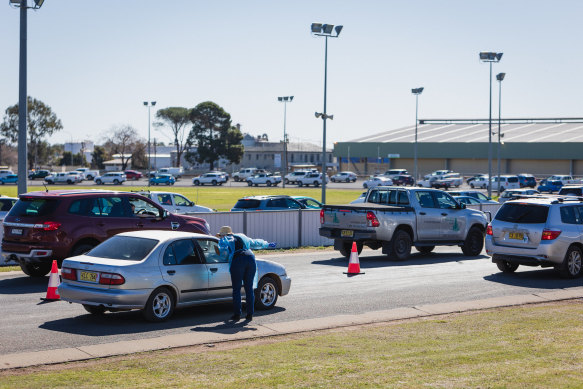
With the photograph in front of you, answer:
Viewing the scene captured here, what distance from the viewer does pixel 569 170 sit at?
10269 cm

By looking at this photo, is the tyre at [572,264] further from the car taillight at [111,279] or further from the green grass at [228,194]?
the green grass at [228,194]

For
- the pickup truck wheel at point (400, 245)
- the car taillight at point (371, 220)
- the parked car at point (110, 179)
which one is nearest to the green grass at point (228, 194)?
the parked car at point (110, 179)

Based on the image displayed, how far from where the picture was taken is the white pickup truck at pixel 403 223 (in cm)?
2048

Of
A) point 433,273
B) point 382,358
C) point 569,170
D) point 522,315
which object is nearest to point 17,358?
point 382,358

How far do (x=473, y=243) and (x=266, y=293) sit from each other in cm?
1099

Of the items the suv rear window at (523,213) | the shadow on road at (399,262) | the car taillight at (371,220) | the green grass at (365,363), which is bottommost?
the shadow on road at (399,262)

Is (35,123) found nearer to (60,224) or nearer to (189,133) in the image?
(189,133)

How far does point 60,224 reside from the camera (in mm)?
15625

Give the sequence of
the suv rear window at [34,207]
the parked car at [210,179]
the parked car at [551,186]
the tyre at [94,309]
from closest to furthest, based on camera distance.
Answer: the tyre at [94,309]
the suv rear window at [34,207]
the parked car at [551,186]
the parked car at [210,179]

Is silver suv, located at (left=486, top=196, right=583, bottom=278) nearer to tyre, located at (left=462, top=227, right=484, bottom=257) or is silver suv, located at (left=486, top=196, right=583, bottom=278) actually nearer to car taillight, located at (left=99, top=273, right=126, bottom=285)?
tyre, located at (left=462, top=227, right=484, bottom=257)

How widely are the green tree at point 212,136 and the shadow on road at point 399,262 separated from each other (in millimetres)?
94801

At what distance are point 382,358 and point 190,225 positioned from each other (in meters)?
9.91

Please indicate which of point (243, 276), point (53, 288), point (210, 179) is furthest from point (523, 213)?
point (210, 179)

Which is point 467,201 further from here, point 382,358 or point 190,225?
point 382,358
